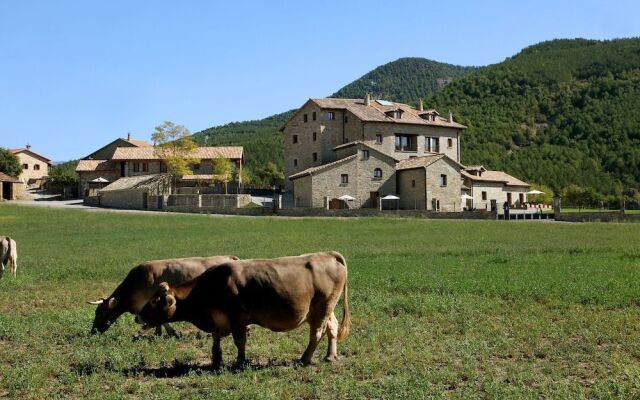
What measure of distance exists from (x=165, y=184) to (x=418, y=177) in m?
32.6

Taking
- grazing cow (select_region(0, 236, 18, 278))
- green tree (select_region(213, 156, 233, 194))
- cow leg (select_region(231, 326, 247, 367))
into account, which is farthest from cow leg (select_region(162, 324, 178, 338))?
green tree (select_region(213, 156, 233, 194))

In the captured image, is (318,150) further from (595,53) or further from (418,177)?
(595,53)

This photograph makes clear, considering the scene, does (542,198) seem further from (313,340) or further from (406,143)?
(313,340)

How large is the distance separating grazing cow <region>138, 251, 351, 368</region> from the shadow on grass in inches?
6.3

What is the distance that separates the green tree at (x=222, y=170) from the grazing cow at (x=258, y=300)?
70.9 m

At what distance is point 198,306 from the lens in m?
9.52

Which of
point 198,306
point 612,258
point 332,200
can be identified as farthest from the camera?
point 332,200

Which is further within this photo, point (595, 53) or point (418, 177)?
point (595, 53)

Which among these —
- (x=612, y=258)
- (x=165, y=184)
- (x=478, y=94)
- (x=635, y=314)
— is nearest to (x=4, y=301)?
(x=635, y=314)

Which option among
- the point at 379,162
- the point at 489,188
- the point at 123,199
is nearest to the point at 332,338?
the point at 379,162

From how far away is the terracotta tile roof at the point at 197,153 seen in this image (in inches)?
3356

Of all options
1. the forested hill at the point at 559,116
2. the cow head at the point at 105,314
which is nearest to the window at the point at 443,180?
the forested hill at the point at 559,116

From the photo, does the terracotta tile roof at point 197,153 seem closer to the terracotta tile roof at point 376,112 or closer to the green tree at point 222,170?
the green tree at point 222,170

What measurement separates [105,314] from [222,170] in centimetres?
6988
